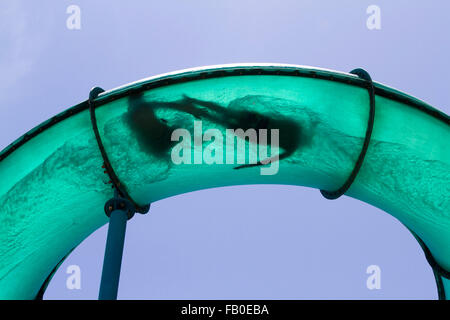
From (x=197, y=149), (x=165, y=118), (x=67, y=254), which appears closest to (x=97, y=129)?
(x=165, y=118)

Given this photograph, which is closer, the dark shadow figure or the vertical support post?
the vertical support post

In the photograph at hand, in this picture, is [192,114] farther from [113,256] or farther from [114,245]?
[113,256]

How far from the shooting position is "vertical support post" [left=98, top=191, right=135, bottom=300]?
20.9 ft

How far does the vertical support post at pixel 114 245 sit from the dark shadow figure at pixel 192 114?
89cm

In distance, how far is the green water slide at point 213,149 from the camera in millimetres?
7488

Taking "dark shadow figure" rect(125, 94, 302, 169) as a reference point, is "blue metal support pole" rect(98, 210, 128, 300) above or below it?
below

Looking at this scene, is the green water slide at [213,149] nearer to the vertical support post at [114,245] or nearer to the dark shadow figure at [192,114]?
the dark shadow figure at [192,114]

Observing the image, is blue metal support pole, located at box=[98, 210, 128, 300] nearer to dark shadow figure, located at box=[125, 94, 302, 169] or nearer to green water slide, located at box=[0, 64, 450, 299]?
green water slide, located at box=[0, 64, 450, 299]

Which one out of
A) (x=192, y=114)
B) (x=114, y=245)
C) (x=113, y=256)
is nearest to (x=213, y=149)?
(x=192, y=114)

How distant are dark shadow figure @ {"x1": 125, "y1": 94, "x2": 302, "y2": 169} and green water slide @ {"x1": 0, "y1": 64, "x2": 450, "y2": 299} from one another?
0.01 m

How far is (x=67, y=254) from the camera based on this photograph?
347 inches

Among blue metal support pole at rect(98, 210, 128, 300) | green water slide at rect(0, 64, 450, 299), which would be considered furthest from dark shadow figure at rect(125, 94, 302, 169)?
blue metal support pole at rect(98, 210, 128, 300)

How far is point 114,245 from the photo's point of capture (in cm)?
694
